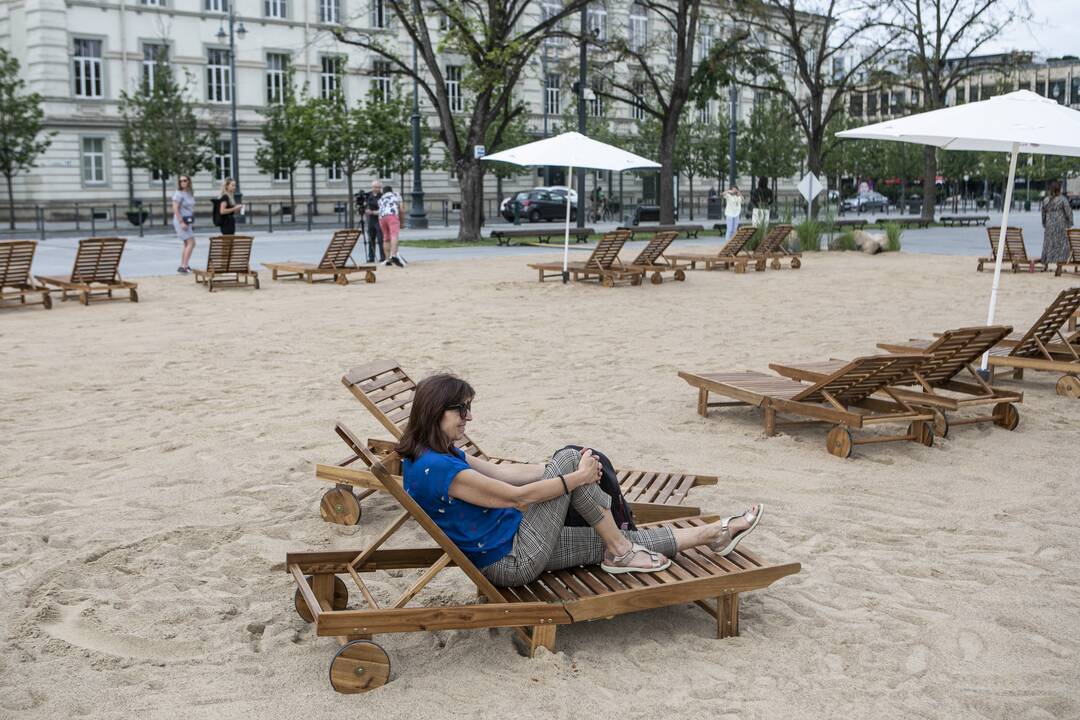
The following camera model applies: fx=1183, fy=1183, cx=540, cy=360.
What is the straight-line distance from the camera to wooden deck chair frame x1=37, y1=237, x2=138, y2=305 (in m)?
15.6

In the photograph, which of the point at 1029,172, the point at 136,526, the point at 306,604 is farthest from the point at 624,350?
the point at 1029,172

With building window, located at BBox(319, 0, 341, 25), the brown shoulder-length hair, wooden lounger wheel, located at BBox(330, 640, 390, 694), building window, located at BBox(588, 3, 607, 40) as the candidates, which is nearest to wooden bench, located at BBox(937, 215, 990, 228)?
building window, located at BBox(588, 3, 607, 40)

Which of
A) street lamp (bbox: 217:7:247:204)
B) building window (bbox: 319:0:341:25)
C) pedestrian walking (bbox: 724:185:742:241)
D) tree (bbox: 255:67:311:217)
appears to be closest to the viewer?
pedestrian walking (bbox: 724:185:742:241)

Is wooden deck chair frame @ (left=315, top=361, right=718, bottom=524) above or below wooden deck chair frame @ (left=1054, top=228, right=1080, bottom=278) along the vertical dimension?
below

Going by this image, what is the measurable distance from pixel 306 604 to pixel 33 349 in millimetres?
8154

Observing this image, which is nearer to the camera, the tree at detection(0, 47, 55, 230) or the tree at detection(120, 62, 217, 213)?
the tree at detection(0, 47, 55, 230)

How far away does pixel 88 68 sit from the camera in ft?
149

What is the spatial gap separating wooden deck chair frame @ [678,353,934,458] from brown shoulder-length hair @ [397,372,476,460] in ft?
12.1

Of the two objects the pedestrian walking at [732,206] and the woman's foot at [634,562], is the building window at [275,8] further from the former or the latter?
the woman's foot at [634,562]

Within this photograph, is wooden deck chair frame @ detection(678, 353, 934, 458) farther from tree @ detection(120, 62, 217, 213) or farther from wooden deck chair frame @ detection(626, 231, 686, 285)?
tree @ detection(120, 62, 217, 213)

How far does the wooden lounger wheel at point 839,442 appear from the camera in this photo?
24.3ft

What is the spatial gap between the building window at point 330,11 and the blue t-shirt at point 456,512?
5113 cm

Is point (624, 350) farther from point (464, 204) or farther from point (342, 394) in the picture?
point (464, 204)

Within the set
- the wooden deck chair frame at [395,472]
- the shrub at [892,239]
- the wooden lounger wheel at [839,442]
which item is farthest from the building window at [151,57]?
the wooden lounger wheel at [839,442]
